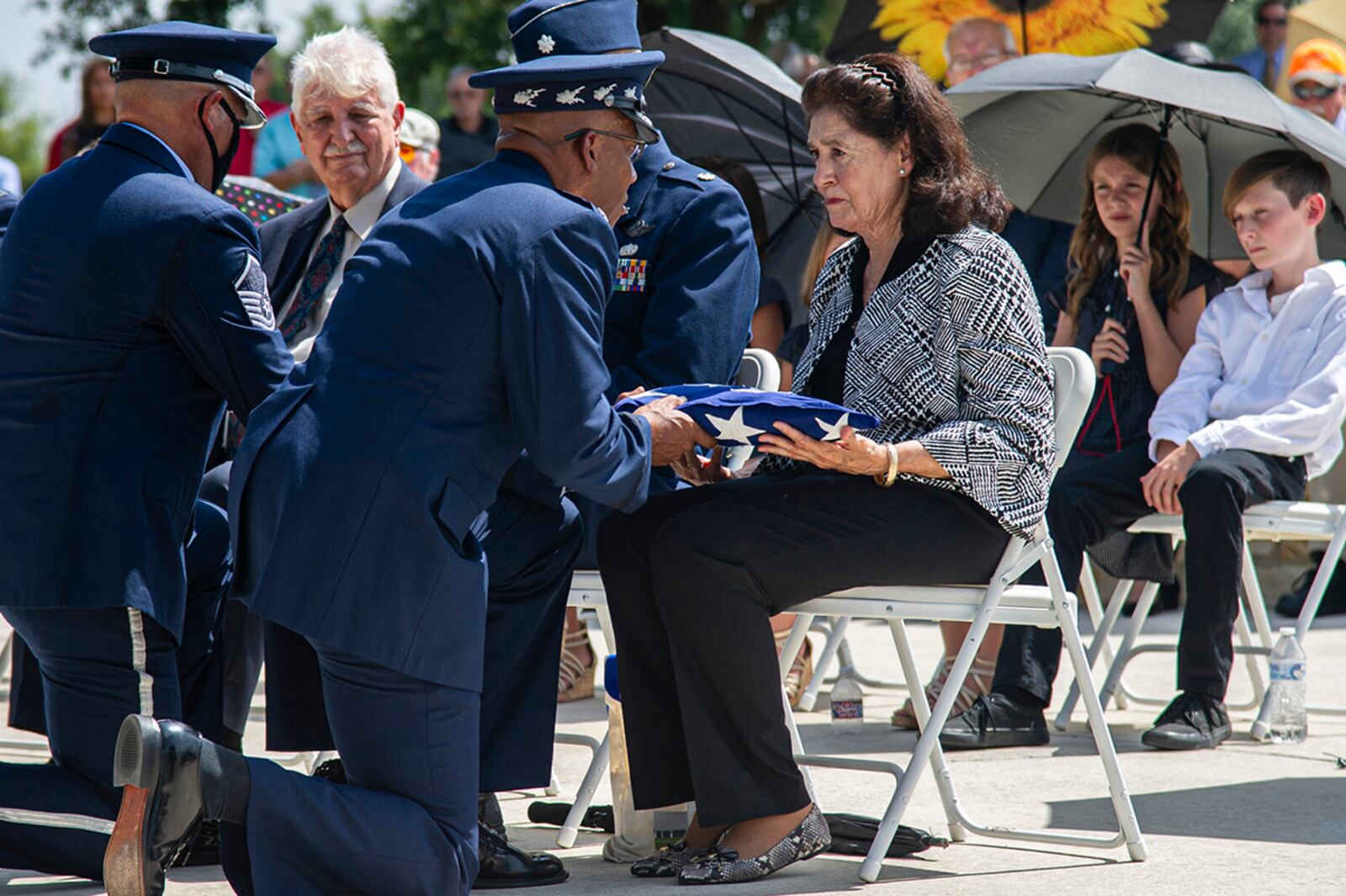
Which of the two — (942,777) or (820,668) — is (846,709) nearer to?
(820,668)

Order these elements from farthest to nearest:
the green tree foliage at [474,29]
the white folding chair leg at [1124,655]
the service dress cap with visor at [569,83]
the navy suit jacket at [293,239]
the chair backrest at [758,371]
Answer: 1. the green tree foliage at [474,29]
2. the white folding chair leg at [1124,655]
3. the navy suit jacket at [293,239]
4. the chair backrest at [758,371]
5. the service dress cap with visor at [569,83]

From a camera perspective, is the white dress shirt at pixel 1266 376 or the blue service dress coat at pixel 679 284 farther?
the white dress shirt at pixel 1266 376

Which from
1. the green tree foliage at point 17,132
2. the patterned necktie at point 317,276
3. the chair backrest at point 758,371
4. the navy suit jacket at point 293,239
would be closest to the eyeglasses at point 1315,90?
the chair backrest at point 758,371

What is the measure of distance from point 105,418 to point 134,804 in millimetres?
927

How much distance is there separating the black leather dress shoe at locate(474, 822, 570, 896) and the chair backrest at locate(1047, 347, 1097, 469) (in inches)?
56.7

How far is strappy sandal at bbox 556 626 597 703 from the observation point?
6145 millimetres

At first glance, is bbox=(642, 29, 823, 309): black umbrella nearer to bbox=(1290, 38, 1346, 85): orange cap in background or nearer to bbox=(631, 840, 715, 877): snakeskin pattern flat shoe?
bbox=(1290, 38, 1346, 85): orange cap in background

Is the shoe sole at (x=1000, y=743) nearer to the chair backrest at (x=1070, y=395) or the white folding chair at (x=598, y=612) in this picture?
the white folding chair at (x=598, y=612)

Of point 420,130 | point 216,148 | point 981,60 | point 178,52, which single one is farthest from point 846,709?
point 420,130

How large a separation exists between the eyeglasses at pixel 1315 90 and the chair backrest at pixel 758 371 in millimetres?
4696

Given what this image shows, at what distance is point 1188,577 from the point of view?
5.20 meters

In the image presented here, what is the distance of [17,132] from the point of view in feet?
169

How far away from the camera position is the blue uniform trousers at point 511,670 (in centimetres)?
360

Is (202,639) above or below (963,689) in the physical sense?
above
